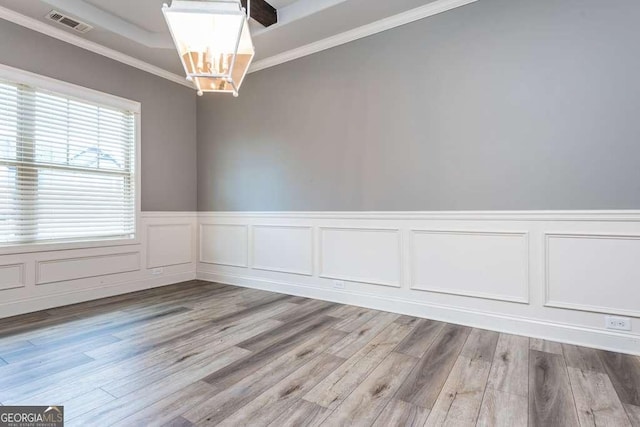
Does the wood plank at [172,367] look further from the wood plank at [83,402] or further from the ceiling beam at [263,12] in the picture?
the ceiling beam at [263,12]

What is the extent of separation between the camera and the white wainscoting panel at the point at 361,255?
3219 millimetres

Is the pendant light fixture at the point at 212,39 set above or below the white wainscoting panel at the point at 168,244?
above

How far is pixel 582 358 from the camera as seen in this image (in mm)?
2174

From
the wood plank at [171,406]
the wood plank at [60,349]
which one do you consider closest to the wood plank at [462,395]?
the wood plank at [171,406]

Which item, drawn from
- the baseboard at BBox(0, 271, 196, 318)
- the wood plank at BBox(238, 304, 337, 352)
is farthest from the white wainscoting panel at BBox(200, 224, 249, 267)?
the wood plank at BBox(238, 304, 337, 352)

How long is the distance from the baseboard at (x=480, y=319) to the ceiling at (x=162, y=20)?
2.78 metres

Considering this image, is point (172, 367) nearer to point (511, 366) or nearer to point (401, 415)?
point (401, 415)

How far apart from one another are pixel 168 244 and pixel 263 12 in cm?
310

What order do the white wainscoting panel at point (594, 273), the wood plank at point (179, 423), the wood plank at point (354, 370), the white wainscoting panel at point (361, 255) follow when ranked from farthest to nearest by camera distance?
the white wainscoting panel at point (361, 255) → the white wainscoting panel at point (594, 273) → the wood plank at point (354, 370) → the wood plank at point (179, 423)

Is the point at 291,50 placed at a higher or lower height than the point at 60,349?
higher

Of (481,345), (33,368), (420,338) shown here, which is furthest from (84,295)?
(481,345)

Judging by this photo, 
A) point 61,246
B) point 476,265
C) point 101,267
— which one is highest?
point 61,246

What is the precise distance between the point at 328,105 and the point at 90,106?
271 cm

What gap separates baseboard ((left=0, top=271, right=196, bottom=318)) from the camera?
3.08m
